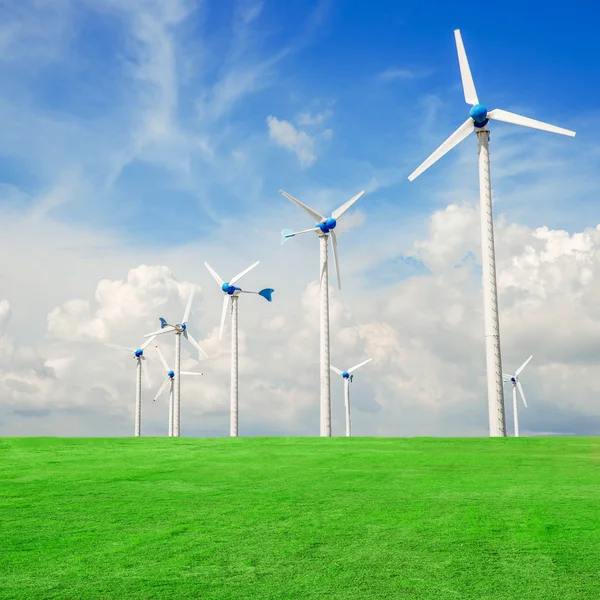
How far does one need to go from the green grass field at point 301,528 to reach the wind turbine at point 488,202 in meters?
14.1

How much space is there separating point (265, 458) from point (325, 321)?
27774 mm

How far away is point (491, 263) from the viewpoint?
137 ft

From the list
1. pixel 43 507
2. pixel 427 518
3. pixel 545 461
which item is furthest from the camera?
pixel 545 461

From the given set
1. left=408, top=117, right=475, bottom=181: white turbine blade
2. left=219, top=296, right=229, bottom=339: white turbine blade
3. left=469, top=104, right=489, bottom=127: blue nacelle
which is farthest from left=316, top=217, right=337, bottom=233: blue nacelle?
left=219, top=296, right=229, bottom=339: white turbine blade

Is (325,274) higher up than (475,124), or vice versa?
(475,124)

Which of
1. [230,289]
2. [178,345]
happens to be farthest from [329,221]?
[178,345]

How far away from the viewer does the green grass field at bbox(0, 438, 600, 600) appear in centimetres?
1216

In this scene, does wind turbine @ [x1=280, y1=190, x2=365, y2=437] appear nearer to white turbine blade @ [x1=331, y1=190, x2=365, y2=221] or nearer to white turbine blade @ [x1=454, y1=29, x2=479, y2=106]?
white turbine blade @ [x1=331, y1=190, x2=365, y2=221]

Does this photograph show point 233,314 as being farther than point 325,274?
Yes

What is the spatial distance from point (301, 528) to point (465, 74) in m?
42.1

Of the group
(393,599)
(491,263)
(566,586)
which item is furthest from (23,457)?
(491,263)

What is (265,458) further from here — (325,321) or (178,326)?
(178,326)

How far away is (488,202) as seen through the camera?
42.9 meters

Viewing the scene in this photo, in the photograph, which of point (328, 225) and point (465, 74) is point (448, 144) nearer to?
point (465, 74)
